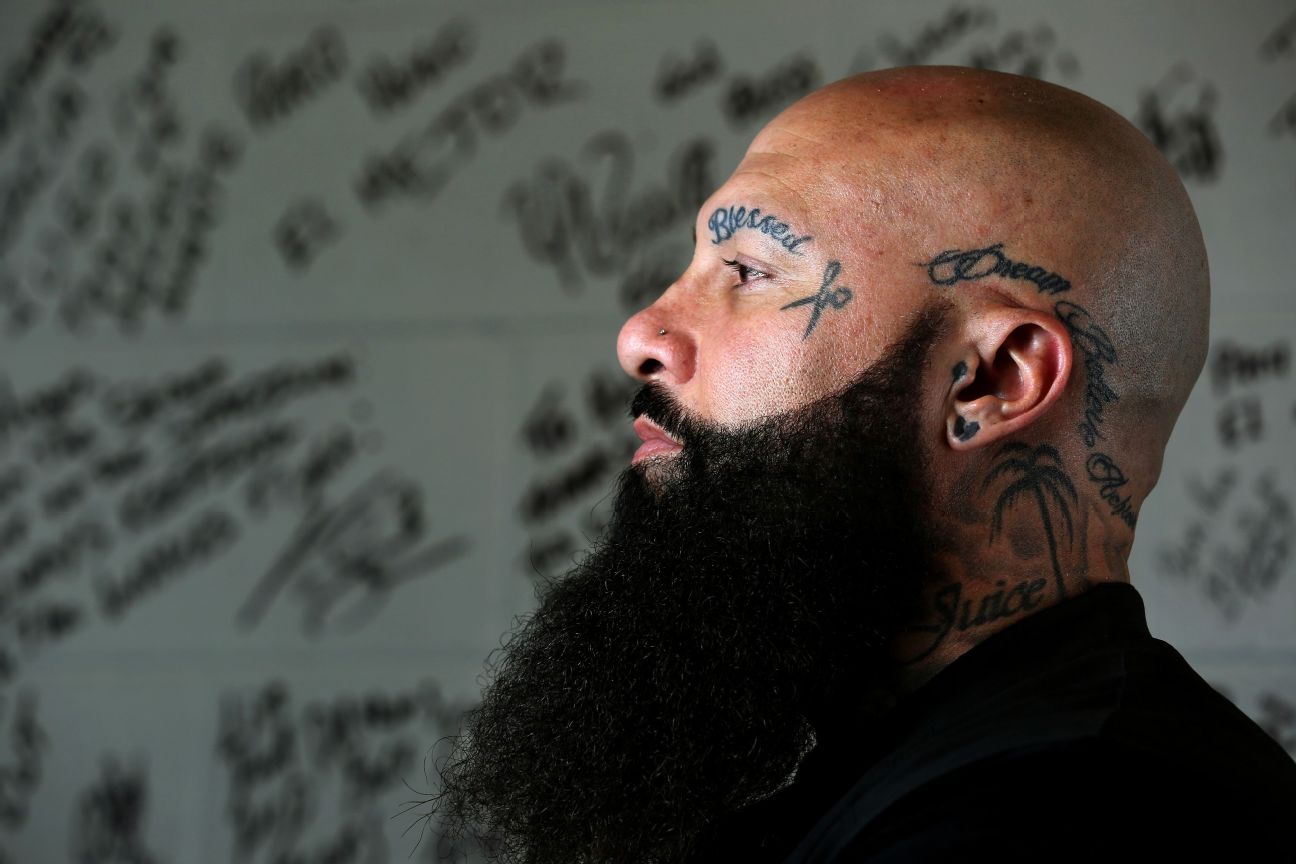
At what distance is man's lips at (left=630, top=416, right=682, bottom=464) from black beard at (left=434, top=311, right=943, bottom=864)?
0.01m

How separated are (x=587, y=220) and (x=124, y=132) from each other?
1107 millimetres

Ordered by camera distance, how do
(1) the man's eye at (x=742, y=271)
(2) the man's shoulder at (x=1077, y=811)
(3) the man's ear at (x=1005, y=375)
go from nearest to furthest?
1. (2) the man's shoulder at (x=1077, y=811)
2. (3) the man's ear at (x=1005, y=375)
3. (1) the man's eye at (x=742, y=271)

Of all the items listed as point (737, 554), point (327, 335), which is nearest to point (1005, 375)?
point (737, 554)

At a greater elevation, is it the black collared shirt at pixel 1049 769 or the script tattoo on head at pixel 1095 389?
the script tattoo on head at pixel 1095 389

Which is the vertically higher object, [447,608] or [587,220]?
[587,220]

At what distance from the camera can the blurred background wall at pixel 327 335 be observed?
257 cm

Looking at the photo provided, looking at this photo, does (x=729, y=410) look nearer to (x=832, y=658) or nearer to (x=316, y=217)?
(x=832, y=658)

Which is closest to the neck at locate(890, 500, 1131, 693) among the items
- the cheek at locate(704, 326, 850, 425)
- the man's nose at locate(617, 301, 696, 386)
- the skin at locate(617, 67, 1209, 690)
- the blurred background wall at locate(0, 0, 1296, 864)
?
the skin at locate(617, 67, 1209, 690)

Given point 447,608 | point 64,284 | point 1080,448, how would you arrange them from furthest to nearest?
1. point 64,284
2. point 447,608
3. point 1080,448

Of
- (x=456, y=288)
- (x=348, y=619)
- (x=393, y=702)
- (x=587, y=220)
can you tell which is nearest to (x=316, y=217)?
(x=456, y=288)

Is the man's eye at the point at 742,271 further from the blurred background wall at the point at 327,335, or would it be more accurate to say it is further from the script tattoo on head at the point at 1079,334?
the blurred background wall at the point at 327,335

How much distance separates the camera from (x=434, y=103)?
8.78 feet

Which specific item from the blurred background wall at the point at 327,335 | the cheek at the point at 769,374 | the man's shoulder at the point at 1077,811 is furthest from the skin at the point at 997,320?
the blurred background wall at the point at 327,335

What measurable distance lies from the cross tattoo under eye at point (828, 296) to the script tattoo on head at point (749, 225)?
0.11 ft
